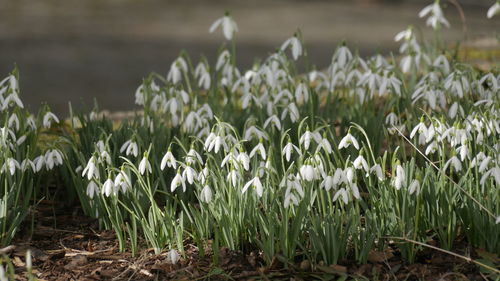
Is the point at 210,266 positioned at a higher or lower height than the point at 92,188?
lower

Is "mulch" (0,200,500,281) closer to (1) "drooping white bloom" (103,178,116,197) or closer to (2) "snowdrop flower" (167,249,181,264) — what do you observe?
(2) "snowdrop flower" (167,249,181,264)

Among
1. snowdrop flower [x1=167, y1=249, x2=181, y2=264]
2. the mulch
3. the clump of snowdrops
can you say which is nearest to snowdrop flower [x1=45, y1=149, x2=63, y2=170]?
the clump of snowdrops

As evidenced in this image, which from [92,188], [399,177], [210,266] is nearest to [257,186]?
[210,266]

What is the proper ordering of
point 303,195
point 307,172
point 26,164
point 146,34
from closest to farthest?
point 307,172
point 303,195
point 26,164
point 146,34

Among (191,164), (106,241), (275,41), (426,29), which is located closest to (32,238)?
(106,241)

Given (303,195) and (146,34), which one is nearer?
(303,195)

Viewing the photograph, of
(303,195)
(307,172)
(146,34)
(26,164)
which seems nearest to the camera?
(307,172)

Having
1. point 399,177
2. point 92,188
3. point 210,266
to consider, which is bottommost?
point 210,266

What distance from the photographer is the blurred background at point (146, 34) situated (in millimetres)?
7594

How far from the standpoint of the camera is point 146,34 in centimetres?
973

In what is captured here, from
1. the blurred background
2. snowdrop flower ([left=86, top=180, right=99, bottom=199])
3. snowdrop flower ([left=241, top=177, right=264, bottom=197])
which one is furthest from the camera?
the blurred background

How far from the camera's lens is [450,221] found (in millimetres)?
2984

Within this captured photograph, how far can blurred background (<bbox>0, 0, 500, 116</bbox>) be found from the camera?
759cm

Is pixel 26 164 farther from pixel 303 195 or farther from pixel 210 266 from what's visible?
pixel 303 195
